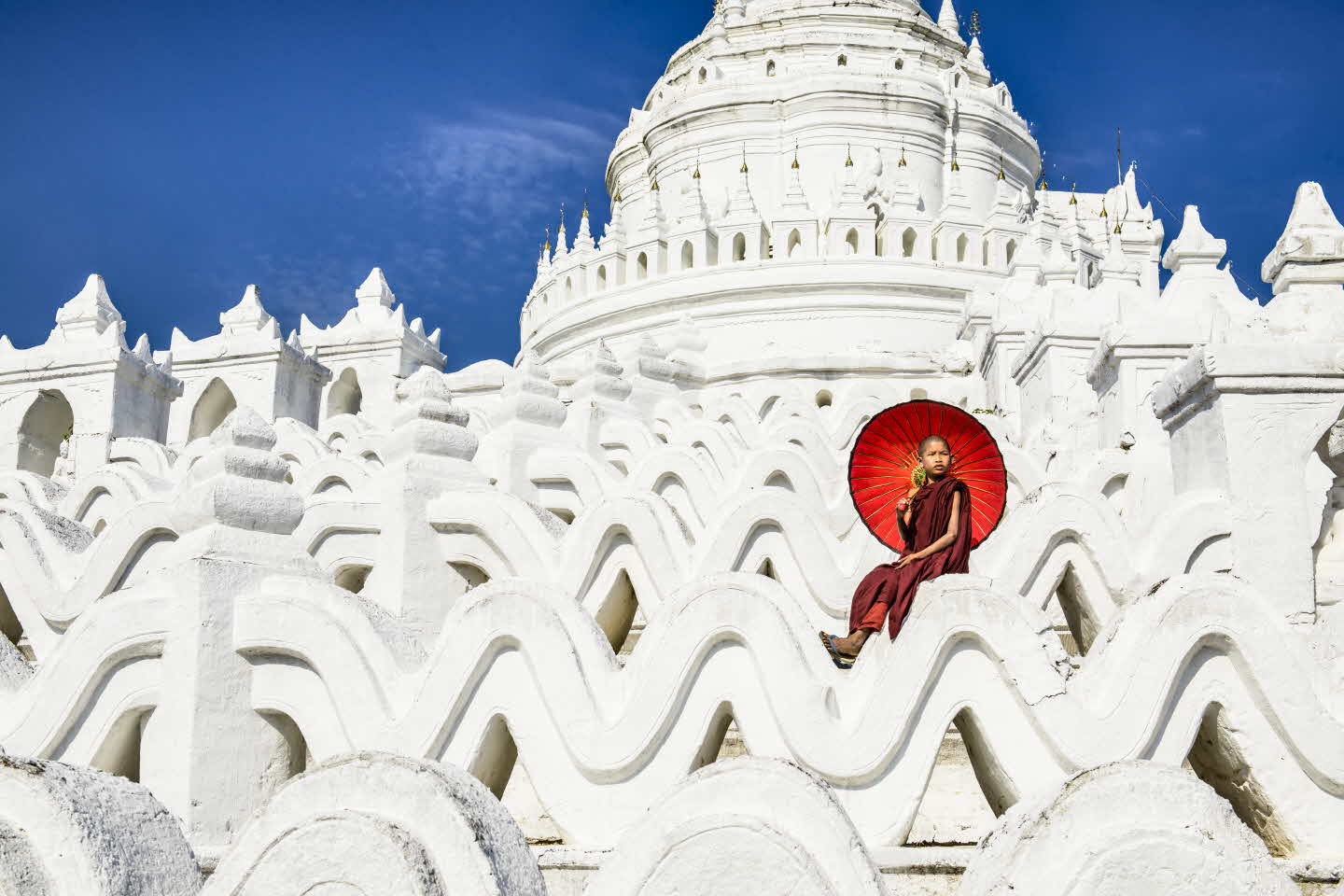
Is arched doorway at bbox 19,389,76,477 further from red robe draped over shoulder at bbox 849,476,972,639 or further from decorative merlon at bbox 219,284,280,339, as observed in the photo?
red robe draped over shoulder at bbox 849,476,972,639

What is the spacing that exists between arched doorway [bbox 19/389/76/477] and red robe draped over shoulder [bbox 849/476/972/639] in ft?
42.0

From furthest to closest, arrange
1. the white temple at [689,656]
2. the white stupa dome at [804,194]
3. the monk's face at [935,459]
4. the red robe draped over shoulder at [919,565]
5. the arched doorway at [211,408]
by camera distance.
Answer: the white stupa dome at [804,194] < the arched doorway at [211,408] < the monk's face at [935,459] < the red robe draped over shoulder at [919,565] < the white temple at [689,656]

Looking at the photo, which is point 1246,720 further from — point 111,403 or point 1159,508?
point 111,403

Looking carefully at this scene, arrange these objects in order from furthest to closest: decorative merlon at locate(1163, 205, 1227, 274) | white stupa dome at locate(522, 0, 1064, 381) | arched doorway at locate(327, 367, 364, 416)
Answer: white stupa dome at locate(522, 0, 1064, 381) → arched doorway at locate(327, 367, 364, 416) → decorative merlon at locate(1163, 205, 1227, 274)

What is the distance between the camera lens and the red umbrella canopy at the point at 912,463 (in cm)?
589

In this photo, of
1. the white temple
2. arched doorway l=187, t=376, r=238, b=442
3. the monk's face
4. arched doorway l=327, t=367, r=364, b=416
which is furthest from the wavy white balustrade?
arched doorway l=327, t=367, r=364, b=416

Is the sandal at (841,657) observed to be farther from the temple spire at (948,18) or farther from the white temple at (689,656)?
the temple spire at (948,18)

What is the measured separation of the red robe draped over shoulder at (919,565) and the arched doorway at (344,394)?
17.6 meters

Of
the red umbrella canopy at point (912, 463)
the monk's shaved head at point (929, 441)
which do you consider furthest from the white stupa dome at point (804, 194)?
the monk's shaved head at point (929, 441)

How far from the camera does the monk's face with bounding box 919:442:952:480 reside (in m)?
5.73

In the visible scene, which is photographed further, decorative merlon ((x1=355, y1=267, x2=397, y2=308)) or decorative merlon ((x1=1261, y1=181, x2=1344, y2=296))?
decorative merlon ((x1=355, y1=267, x2=397, y2=308))

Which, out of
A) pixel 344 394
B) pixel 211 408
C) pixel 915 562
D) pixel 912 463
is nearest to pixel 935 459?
pixel 912 463

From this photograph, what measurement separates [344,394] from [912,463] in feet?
59.1

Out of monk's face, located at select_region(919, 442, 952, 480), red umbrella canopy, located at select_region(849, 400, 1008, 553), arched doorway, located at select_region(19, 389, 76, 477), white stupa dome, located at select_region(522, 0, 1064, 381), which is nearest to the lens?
monk's face, located at select_region(919, 442, 952, 480)
